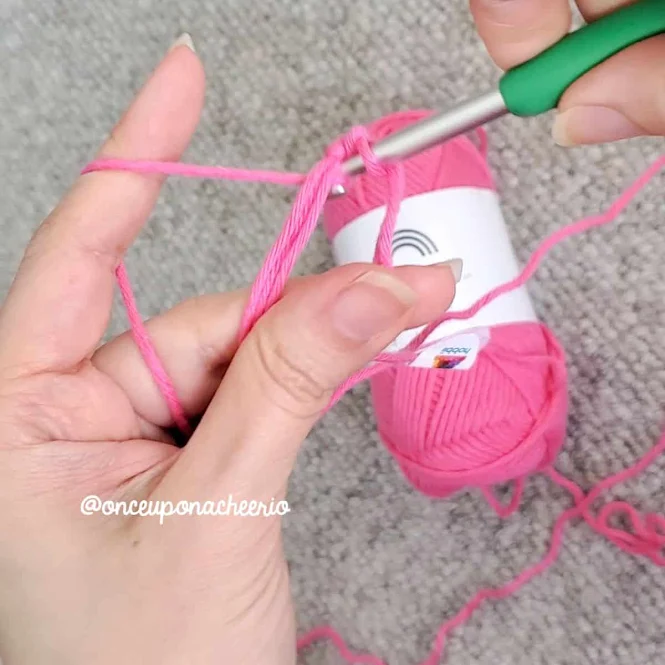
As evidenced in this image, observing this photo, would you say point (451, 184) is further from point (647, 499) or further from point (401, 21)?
point (647, 499)

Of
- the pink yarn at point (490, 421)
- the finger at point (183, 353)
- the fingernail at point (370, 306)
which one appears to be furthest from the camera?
the pink yarn at point (490, 421)

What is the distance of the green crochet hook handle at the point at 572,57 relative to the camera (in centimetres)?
46

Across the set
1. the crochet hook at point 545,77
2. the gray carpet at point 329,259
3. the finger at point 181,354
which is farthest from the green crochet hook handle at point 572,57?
the gray carpet at point 329,259

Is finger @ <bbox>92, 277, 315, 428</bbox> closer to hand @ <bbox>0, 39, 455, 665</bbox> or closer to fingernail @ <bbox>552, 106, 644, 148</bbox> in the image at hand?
hand @ <bbox>0, 39, 455, 665</bbox>

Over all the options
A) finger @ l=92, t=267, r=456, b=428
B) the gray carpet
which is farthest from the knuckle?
the gray carpet

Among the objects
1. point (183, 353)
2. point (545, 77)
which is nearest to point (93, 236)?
point (183, 353)

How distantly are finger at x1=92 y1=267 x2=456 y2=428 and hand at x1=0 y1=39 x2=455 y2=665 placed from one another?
0.01 metres

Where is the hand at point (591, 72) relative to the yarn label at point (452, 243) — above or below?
above

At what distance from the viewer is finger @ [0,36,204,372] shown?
20.1 inches

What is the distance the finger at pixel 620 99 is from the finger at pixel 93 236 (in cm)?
23

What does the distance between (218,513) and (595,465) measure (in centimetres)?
46

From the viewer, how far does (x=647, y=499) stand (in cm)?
78

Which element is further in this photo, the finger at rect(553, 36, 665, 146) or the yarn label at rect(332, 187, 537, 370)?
the yarn label at rect(332, 187, 537, 370)

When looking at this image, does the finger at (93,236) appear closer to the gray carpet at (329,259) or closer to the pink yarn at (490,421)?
the pink yarn at (490,421)
